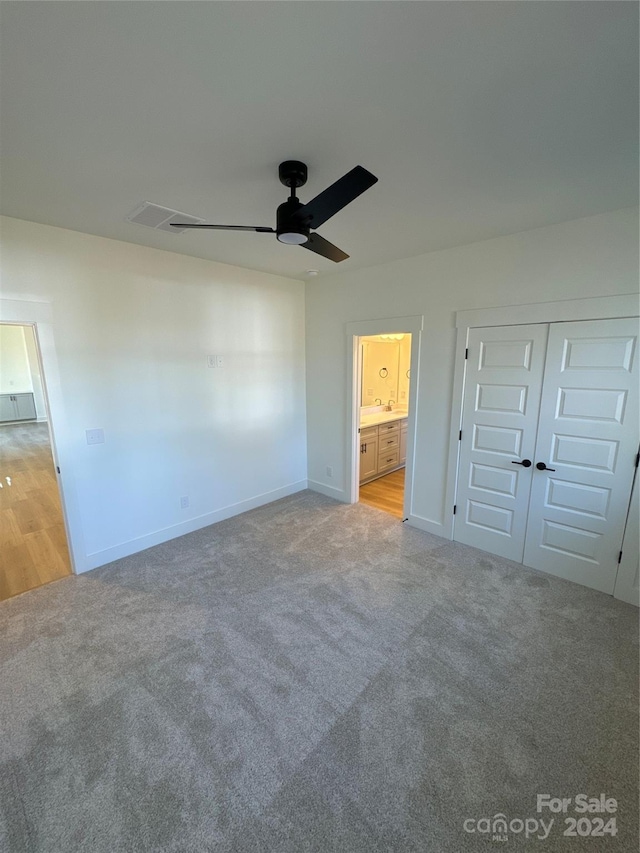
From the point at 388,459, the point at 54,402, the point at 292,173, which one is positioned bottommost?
the point at 388,459

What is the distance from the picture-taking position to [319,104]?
136 centimetres

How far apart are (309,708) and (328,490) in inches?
113

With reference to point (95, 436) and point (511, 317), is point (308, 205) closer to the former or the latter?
point (511, 317)

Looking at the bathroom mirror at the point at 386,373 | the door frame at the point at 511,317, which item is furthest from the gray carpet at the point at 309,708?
the bathroom mirror at the point at 386,373

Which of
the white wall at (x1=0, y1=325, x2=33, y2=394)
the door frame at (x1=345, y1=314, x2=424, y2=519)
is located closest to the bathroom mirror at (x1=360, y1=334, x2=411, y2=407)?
the door frame at (x1=345, y1=314, x2=424, y2=519)

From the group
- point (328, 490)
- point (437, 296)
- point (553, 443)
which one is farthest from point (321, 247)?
point (328, 490)

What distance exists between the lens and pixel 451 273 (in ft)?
10.1

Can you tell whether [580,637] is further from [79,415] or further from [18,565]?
[18,565]

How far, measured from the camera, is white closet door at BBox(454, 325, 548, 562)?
282cm

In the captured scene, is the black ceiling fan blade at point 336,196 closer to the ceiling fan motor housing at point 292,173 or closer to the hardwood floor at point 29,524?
the ceiling fan motor housing at point 292,173

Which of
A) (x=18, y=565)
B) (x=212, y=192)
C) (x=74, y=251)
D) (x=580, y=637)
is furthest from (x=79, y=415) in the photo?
(x=580, y=637)

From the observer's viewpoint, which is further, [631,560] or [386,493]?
[386,493]

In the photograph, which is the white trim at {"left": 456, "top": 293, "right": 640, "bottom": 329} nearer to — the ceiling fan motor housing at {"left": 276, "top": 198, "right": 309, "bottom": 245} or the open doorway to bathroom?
the open doorway to bathroom

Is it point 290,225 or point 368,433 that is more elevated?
point 290,225
